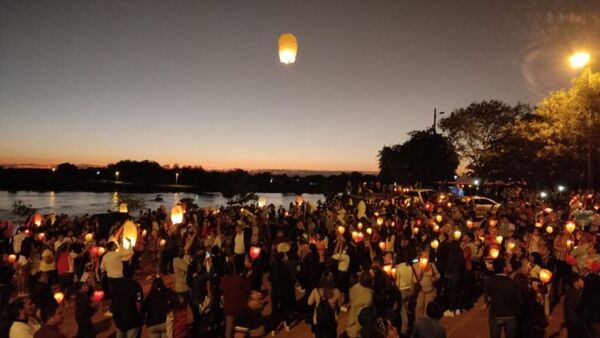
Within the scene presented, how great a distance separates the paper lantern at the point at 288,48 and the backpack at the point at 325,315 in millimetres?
4441

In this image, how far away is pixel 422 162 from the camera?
55188 mm

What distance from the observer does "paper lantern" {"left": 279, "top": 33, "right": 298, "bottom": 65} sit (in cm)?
866

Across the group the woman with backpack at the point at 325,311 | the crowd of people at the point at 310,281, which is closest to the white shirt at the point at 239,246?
the crowd of people at the point at 310,281

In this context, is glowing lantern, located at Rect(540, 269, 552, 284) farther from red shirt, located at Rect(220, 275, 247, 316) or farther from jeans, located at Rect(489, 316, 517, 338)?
red shirt, located at Rect(220, 275, 247, 316)

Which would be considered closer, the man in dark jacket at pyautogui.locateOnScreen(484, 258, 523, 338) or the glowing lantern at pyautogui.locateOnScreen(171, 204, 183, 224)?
the man in dark jacket at pyautogui.locateOnScreen(484, 258, 523, 338)

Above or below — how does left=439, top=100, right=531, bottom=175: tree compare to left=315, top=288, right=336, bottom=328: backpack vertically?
above

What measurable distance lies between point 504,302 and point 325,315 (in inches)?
106

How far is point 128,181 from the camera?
603 feet

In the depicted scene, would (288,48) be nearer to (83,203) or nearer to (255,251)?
(255,251)

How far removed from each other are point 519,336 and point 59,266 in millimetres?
9634

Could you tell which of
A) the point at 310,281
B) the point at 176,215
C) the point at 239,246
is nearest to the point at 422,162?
the point at 176,215

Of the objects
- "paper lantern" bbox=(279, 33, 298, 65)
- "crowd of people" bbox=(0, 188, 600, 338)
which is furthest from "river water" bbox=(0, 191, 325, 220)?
"paper lantern" bbox=(279, 33, 298, 65)

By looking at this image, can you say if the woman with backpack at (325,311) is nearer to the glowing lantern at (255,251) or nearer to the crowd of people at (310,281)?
the crowd of people at (310,281)

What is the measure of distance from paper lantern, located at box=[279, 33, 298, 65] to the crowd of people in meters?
3.78
